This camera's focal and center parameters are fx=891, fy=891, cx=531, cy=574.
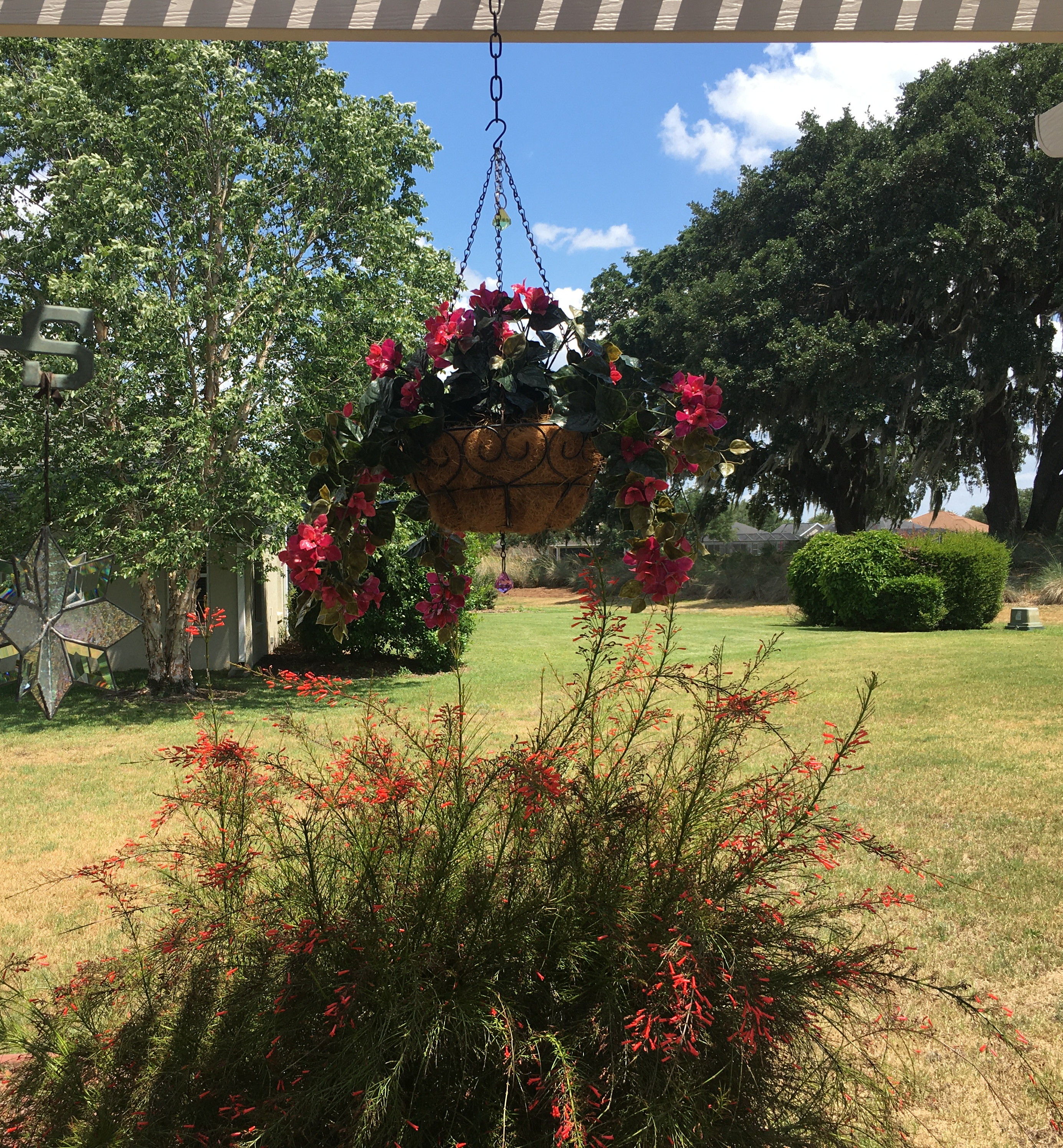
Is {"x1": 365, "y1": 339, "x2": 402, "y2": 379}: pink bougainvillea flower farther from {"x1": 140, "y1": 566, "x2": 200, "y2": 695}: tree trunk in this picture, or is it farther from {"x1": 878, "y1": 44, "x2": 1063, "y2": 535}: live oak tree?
{"x1": 878, "y1": 44, "x2": 1063, "y2": 535}: live oak tree

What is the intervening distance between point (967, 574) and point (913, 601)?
40.5 inches

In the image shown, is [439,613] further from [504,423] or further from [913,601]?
[913,601]

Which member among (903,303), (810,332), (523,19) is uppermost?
(903,303)

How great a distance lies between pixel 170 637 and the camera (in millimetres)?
10734

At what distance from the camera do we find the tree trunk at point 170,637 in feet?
34.6

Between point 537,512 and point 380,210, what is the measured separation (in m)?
9.12

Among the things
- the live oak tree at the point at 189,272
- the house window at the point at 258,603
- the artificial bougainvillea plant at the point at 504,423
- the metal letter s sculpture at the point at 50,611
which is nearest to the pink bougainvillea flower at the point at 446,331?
the artificial bougainvillea plant at the point at 504,423

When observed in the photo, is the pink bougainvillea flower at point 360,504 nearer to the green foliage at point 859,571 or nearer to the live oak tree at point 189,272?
the live oak tree at point 189,272

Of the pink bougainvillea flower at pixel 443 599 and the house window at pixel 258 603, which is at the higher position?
the pink bougainvillea flower at pixel 443 599

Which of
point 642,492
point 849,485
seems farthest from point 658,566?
point 849,485

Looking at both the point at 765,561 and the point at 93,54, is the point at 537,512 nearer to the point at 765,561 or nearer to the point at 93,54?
the point at 93,54

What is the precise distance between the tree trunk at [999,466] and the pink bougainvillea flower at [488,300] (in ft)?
69.5

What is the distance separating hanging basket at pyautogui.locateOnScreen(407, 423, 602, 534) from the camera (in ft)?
6.43

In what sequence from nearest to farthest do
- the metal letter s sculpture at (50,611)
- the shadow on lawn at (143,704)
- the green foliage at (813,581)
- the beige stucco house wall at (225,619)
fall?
the metal letter s sculpture at (50,611), the shadow on lawn at (143,704), the beige stucco house wall at (225,619), the green foliage at (813,581)
